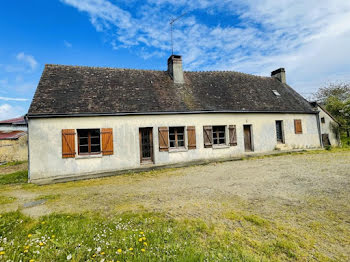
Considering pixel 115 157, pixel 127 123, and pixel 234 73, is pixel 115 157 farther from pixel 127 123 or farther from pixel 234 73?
pixel 234 73

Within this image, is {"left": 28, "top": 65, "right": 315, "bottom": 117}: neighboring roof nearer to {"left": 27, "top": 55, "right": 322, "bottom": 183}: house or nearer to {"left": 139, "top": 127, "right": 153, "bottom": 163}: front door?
{"left": 27, "top": 55, "right": 322, "bottom": 183}: house

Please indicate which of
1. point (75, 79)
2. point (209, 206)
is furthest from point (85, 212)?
point (75, 79)

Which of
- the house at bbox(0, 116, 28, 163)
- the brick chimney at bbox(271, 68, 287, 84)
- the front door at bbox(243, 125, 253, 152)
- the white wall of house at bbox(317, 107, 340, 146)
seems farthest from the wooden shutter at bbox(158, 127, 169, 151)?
the white wall of house at bbox(317, 107, 340, 146)

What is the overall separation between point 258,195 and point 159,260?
139 inches

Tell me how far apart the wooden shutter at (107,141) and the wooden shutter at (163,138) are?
2.50 metres

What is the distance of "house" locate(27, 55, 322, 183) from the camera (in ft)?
27.6

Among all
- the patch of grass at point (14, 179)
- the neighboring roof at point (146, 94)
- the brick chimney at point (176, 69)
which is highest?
the brick chimney at point (176, 69)

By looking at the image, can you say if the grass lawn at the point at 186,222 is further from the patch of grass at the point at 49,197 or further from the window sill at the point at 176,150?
the window sill at the point at 176,150

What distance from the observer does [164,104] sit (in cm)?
1048

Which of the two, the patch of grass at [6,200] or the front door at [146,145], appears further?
the front door at [146,145]

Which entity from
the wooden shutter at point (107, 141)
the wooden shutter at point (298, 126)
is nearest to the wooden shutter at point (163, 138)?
the wooden shutter at point (107, 141)

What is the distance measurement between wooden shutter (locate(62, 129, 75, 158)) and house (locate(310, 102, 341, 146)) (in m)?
17.4

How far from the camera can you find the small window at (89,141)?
352 inches

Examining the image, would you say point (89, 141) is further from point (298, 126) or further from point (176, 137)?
point (298, 126)
